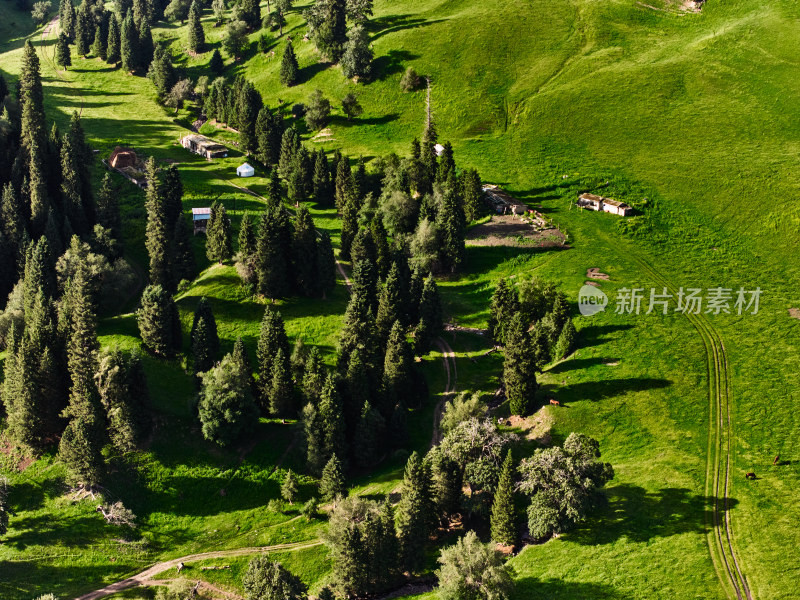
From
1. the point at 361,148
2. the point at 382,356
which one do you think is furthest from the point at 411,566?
the point at 361,148

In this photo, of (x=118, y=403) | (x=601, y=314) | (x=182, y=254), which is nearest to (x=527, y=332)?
(x=601, y=314)

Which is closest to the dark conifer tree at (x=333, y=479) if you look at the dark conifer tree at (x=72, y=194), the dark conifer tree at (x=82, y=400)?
the dark conifer tree at (x=82, y=400)

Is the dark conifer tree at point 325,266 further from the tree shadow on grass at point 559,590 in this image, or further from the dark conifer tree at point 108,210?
the tree shadow on grass at point 559,590

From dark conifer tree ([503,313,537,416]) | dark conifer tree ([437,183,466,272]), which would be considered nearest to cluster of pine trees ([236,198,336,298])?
dark conifer tree ([437,183,466,272])

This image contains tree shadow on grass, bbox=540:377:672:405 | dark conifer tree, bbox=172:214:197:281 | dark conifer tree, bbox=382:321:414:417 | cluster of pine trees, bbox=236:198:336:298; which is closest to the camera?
tree shadow on grass, bbox=540:377:672:405

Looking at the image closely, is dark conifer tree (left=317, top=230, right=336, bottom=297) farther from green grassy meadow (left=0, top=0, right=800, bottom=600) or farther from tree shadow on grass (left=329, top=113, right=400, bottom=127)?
tree shadow on grass (left=329, top=113, right=400, bottom=127)
